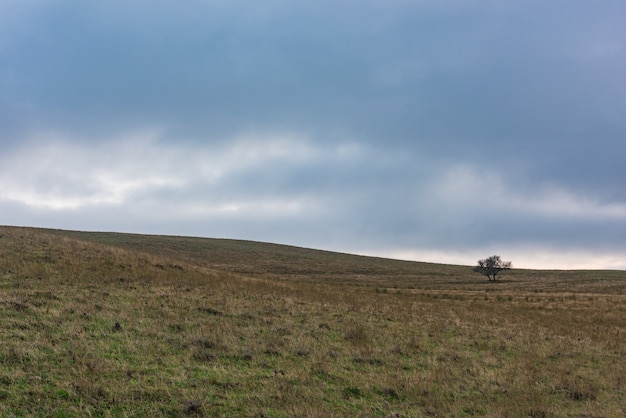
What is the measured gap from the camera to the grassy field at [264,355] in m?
8.65

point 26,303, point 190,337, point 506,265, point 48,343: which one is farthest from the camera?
point 506,265

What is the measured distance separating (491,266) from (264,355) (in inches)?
3186

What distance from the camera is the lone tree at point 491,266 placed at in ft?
278

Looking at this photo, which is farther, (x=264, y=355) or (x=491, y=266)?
(x=491, y=266)

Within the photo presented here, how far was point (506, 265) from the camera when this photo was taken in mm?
86062

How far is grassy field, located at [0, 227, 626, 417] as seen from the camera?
8.65 meters

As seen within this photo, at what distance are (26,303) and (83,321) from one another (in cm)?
285

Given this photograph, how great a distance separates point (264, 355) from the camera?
1230 centimetres

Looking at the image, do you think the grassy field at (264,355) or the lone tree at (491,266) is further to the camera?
the lone tree at (491,266)

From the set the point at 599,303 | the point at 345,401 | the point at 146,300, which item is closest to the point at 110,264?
the point at 146,300

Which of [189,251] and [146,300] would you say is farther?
[189,251]

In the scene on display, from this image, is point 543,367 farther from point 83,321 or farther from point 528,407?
point 83,321

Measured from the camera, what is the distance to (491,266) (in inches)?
3337

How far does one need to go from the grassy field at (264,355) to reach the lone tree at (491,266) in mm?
63464
